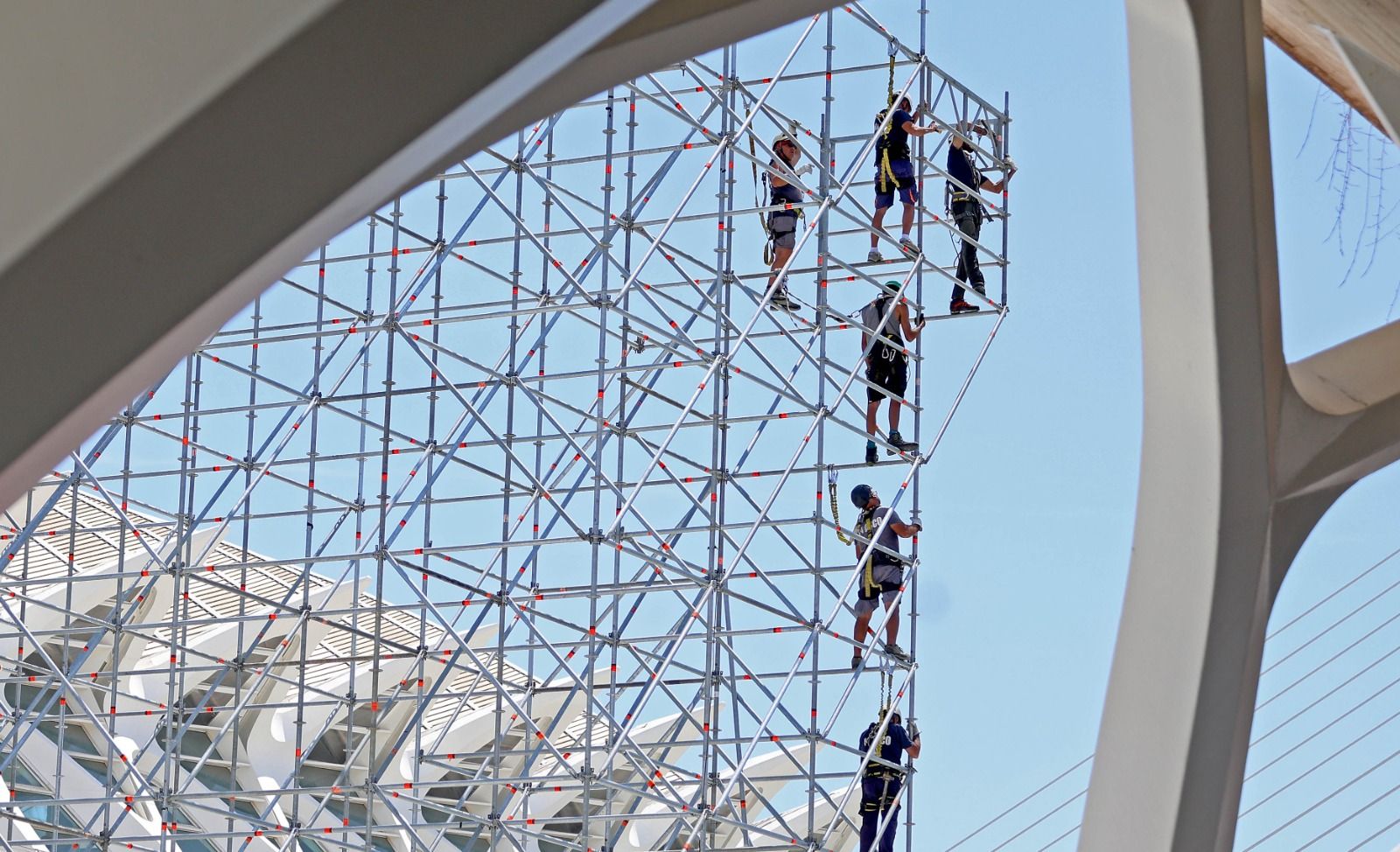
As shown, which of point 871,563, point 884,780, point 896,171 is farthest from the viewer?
point 896,171

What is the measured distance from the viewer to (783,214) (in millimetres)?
12836

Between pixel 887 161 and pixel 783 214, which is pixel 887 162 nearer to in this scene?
pixel 887 161

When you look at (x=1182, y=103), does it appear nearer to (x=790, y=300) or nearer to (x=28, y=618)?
(x=790, y=300)

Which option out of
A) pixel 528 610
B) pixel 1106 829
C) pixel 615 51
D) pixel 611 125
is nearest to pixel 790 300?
pixel 611 125

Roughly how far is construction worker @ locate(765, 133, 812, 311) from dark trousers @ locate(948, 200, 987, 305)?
1216 millimetres

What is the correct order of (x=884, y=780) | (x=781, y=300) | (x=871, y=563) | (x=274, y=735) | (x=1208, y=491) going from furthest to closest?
(x=274, y=735) < (x=781, y=300) < (x=871, y=563) < (x=884, y=780) < (x=1208, y=491)

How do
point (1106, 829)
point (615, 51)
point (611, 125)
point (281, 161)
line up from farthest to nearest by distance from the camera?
point (611, 125) → point (1106, 829) → point (615, 51) → point (281, 161)

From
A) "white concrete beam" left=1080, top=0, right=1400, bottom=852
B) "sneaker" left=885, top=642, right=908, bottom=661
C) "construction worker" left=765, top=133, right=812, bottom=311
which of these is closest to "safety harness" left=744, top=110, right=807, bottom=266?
"construction worker" left=765, top=133, right=812, bottom=311

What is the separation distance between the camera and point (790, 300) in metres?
12.9

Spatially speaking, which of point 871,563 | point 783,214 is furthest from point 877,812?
point 783,214

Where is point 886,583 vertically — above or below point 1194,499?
above

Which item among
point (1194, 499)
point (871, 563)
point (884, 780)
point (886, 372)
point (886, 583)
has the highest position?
point (886, 372)

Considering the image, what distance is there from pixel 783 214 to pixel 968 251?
1.40 m

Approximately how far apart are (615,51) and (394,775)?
15749mm
